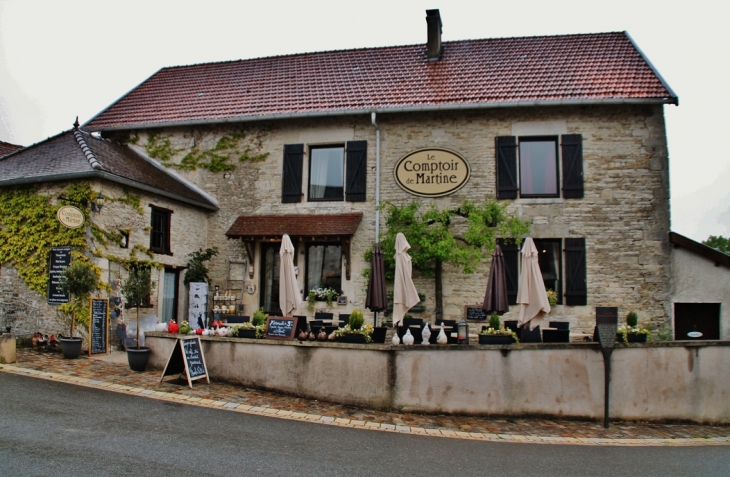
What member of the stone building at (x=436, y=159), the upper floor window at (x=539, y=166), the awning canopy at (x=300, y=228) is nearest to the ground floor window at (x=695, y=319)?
the stone building at (x=436, y=159)

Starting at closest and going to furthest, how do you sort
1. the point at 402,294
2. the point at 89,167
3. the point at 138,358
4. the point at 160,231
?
the point at 402,294 → the point at 138,358 → the point at 89,167 → the point at 160,231

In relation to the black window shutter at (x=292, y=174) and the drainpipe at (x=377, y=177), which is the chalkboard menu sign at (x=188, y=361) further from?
the black window shutter at (x=292, y=174)

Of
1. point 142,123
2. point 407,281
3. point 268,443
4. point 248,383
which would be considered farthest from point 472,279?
point 142,123

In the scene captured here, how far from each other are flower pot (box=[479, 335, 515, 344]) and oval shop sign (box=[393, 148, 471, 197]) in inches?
212

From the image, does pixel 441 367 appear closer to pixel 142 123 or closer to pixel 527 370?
pixel 527 370

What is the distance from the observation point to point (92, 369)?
8781 millimetres

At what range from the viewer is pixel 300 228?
41.5 feet

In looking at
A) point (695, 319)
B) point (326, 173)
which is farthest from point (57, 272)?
point (695, 319)

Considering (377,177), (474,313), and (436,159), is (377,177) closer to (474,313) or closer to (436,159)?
(436,159)

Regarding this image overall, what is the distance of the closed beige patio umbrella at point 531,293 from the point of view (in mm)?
8297

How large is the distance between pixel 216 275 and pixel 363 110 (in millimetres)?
5513

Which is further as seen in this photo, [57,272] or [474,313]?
[474,313]

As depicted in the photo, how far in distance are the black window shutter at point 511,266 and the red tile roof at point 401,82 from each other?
10.7 feet

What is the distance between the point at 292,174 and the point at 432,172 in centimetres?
349
